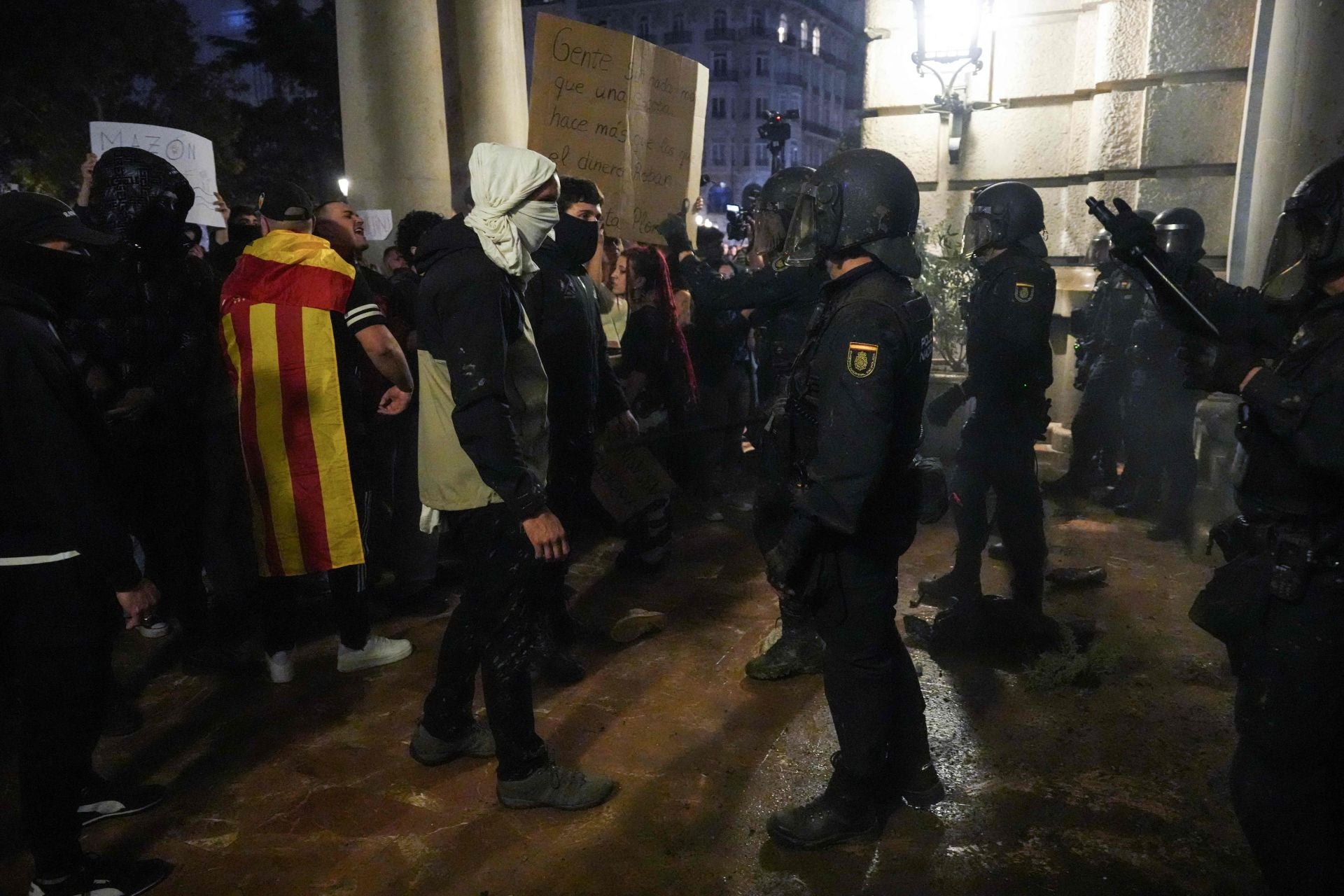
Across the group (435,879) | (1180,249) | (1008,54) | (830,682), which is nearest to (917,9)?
(1008,54)

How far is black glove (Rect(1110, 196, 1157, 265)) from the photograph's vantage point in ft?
9.07

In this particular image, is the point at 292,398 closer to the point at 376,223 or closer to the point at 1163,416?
the point at 376,223

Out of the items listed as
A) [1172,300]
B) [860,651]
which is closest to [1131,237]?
[1172,300]

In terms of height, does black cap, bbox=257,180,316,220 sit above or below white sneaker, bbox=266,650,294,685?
above

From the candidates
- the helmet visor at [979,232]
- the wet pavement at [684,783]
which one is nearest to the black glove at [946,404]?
the helmet visor at [979,232]

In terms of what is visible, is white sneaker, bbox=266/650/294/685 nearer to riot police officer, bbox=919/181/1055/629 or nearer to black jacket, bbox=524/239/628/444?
black jacket, bbox=524/239/628/444

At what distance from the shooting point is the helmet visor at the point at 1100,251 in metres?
6.82

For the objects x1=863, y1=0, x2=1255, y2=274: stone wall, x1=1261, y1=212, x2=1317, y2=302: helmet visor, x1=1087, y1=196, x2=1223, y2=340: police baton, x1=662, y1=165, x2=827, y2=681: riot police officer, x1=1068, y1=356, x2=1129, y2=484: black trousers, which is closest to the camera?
x1=1261, y1=212, x2=1317, y2=302: helmet visor

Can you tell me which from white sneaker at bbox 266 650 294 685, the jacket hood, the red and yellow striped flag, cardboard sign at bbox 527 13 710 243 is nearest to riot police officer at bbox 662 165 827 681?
cardboard sign at bbox 527 13 710 243

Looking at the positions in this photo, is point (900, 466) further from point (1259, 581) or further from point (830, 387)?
point (1259, 581)

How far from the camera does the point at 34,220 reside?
254 cm

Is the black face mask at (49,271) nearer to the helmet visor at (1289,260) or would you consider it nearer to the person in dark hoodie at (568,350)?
the person in dark hoodie at (568,350)

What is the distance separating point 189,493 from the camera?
4285 millimetres

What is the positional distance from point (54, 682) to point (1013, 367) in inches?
150
